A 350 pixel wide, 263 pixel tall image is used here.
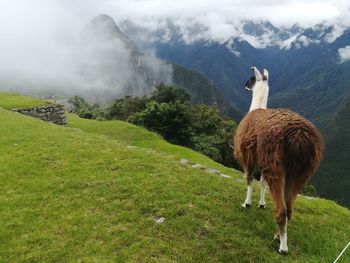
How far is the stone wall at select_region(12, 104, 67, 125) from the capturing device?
91.5ft

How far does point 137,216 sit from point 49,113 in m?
20.4

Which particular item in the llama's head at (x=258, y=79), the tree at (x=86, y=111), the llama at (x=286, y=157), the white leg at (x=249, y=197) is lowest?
the tree at (x=86, y=111)

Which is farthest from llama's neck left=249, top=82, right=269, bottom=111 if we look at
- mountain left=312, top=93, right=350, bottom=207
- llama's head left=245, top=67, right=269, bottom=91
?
mountain left=312, top=93, right=350, bottom=207

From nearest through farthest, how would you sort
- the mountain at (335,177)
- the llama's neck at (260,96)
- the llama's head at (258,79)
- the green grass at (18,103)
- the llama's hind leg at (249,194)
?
the llama's hind leg at (249,194), the llama's neck at (260,96), the llama's head at (258,79), the green grass at (18,103), the mountain at (335,177)

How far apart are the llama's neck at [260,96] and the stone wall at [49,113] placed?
1915 cm

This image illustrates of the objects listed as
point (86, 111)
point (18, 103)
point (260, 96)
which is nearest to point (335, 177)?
point (86, 111)

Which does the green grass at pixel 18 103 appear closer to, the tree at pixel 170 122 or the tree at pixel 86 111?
the tree at pixel 170 122

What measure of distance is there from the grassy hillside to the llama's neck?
2.60m

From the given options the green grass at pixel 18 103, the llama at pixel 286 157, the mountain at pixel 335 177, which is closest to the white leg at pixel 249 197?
the llama at pixel 286 157

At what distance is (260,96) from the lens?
40.8ft

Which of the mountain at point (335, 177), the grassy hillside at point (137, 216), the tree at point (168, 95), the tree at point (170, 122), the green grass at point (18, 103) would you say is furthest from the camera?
the mountain at point (335, 177)

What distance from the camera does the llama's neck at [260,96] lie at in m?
12.3

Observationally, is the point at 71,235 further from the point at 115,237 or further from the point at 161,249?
the point at 161,249

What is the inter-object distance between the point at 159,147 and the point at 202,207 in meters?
16.4
